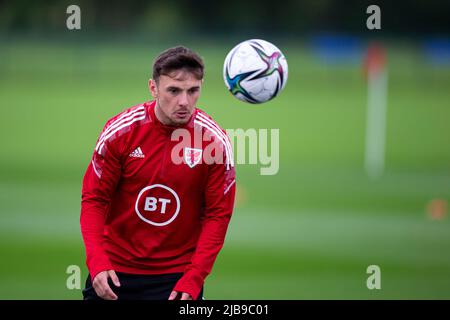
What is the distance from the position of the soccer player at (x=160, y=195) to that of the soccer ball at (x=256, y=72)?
41 cm

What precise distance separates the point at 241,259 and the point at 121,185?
7.01 metres

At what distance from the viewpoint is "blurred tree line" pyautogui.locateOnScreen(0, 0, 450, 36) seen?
5662 centimetres

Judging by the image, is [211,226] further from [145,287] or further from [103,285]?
[103,285]

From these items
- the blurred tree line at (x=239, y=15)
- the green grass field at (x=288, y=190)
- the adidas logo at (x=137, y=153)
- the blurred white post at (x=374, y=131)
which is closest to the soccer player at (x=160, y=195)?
the adidas logo at (x=137, y=153)

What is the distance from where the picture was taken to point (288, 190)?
20391 mm

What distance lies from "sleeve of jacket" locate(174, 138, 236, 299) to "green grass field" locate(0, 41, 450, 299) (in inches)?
184

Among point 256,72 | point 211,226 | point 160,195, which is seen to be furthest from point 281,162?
point 211,226

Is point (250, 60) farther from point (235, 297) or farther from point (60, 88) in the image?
point (60, 88)

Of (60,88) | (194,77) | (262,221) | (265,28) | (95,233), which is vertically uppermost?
(265,28)

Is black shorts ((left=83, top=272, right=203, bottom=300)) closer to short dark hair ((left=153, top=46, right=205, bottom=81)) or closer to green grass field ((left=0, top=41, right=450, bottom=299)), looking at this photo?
short dark hair ((left=153, top=46, right=205, bottom=81))

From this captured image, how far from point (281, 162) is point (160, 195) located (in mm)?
17975

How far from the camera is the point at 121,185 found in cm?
733

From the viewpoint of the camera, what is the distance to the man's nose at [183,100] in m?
7.02

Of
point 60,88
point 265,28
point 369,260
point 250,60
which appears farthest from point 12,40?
point 250,60
